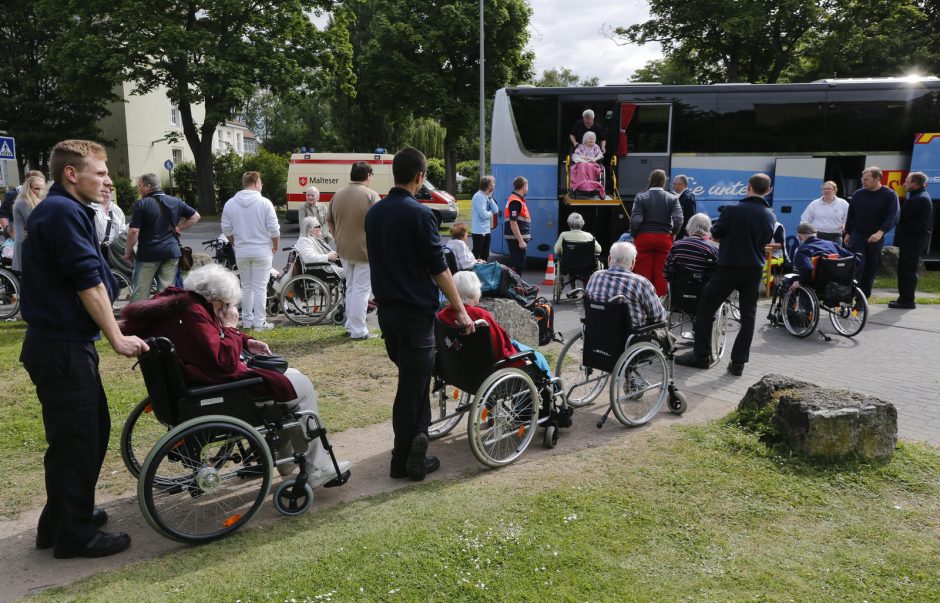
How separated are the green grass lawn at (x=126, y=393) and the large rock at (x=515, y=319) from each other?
4.47 feet

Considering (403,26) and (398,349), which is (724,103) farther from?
(403,26)

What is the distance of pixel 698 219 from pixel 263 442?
529cm

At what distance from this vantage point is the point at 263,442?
12.1 feet

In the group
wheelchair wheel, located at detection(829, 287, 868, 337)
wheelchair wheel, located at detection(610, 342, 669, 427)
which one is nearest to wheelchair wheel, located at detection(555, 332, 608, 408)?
wheelchair wheel, located at detection(610, 342, 669, 427)

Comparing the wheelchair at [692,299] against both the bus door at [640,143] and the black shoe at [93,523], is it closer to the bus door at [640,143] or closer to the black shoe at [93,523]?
the black shoe at [93,523]

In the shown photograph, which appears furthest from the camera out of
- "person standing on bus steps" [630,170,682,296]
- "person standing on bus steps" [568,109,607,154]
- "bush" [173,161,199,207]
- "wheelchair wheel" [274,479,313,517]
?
"bush" [173,161,199,207]

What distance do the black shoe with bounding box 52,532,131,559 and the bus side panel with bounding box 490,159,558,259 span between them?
1121cm

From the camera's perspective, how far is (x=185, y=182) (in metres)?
33.8

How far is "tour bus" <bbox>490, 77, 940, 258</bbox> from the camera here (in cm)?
1392

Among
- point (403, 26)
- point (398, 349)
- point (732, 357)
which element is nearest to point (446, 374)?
point (398, 349)

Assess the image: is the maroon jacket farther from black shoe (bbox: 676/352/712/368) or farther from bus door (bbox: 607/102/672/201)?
bus door (bbox: 607/102/672/201)

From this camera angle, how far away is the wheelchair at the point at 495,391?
4.41 meters

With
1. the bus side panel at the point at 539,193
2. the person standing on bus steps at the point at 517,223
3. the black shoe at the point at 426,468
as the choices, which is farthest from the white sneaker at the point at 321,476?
the bus side panel at the point at 539,193

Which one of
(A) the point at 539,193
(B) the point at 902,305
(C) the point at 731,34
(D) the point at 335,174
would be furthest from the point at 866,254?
(C) the point at 731,34
